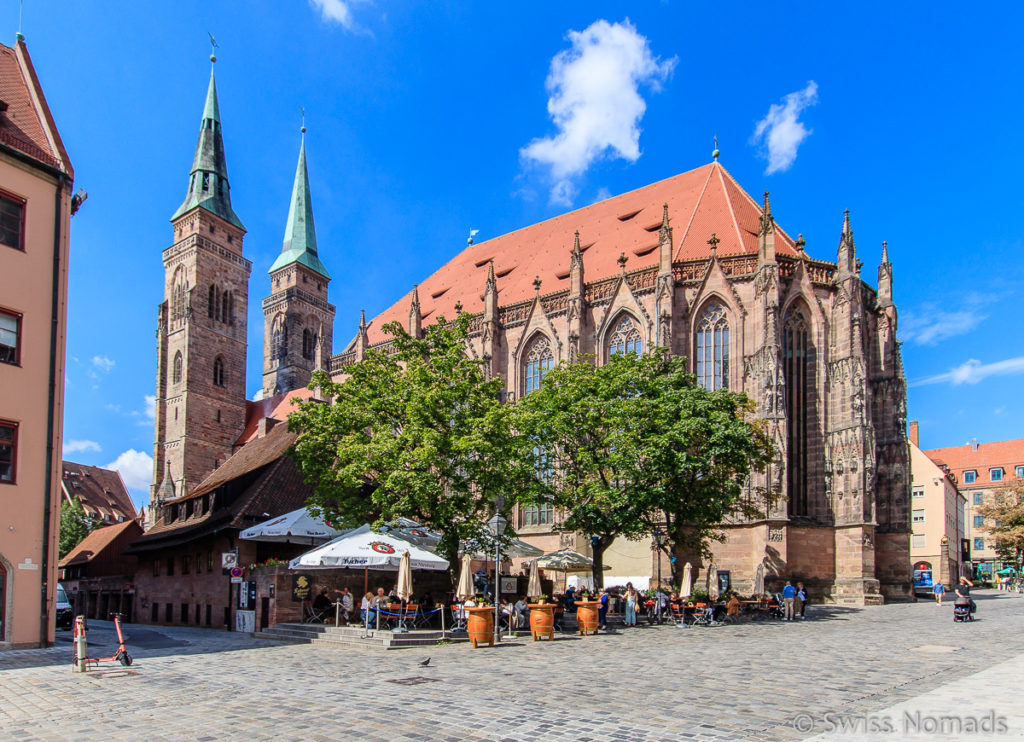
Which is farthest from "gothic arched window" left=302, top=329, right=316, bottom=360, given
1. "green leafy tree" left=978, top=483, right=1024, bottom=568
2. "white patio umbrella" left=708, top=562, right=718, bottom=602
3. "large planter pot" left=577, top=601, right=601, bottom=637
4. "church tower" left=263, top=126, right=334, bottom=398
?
"large planter pot" left=577, top=601, right=601, bottom=637

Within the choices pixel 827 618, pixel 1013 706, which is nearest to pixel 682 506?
pixel 827 618

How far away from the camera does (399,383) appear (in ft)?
75.5

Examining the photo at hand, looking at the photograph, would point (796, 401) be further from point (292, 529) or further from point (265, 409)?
point (265, 409)

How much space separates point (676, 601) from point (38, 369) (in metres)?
18.1

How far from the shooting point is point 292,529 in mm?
22203

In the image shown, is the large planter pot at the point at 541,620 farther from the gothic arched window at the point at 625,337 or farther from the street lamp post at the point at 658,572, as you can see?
the gothic arched window at the point at 625,337

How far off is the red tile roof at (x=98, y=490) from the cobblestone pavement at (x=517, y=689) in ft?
193

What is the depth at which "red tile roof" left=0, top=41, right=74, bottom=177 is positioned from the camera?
1950 centimetres

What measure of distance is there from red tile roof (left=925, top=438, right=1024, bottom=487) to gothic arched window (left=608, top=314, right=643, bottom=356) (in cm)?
5017

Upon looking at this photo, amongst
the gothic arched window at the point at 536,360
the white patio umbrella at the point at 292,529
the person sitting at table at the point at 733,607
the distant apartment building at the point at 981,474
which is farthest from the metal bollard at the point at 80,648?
the distant apartment building at the point at 981,474

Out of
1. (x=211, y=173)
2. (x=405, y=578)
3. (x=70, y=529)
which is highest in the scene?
(x=211, y=173)

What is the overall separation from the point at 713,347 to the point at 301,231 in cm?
5842

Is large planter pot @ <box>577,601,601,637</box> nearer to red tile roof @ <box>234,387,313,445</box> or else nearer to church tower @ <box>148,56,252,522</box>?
church tower @ <box>148,56,252,522</box>

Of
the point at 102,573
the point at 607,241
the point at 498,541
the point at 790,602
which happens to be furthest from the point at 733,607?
the point at 102,573
